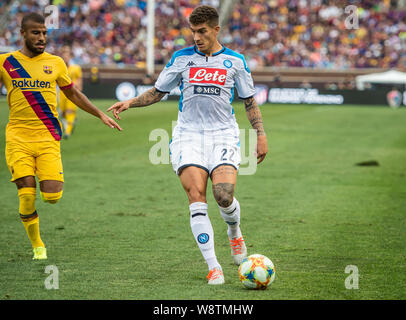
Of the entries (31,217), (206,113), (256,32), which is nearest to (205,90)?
(206,113)

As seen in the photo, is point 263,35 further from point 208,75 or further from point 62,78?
point 208,75

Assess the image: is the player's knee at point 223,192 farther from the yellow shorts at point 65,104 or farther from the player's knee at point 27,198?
the yellow shorts at point 65,104

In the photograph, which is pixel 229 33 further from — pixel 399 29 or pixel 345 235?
pixel 345 235

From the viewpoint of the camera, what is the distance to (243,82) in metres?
6.55

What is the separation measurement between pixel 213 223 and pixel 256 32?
35.6m

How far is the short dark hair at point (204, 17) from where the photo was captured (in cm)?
623

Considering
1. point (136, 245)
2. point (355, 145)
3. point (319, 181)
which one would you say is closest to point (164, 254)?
point (136, 245)

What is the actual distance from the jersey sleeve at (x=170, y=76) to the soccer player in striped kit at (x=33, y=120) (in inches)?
24.6

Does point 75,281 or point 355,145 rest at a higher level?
point 355,145

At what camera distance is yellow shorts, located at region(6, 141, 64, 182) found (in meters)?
6.90

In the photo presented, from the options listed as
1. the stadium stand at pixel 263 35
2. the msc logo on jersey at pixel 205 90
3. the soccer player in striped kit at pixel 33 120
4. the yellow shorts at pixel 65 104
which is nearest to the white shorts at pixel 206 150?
the msc logo on jersey at pixel 205 90

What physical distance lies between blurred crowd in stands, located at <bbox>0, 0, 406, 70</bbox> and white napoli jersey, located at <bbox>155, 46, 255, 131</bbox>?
35047 mm

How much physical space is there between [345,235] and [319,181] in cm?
483

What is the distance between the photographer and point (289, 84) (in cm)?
3978
